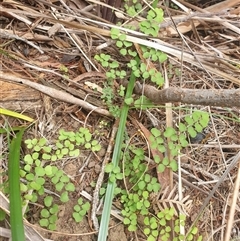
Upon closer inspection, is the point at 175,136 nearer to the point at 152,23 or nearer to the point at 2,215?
the point at 152,23

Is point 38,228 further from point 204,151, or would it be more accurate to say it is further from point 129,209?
point 204,151

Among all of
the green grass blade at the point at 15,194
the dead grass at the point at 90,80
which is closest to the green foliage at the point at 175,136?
the dead grass at the point at 90,80

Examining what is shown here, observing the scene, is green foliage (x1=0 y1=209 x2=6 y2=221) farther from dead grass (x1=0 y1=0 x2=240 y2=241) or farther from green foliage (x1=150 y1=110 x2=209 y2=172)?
green foliage (x1=150 y1=110 x2=209 y2=172)

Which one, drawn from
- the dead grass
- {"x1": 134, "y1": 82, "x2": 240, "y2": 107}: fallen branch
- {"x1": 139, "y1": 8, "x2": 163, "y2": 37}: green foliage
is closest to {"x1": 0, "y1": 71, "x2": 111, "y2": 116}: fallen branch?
the dead grass

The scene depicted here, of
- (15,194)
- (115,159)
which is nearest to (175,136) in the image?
(115,159)

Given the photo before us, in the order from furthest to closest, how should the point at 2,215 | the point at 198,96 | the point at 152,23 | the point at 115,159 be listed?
the point at 152,23 < the point at 115,159 < the point at 2,215 < the point at 198,96

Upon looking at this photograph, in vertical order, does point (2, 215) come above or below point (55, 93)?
below

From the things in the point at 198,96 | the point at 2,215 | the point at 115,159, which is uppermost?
the point at 198,96
